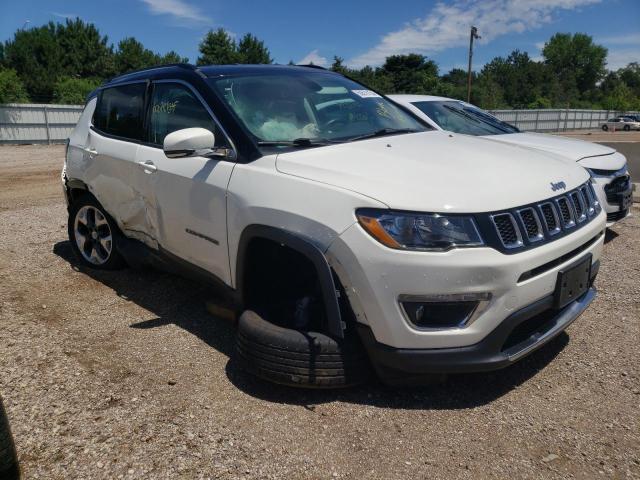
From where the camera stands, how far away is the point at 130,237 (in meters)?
4.24

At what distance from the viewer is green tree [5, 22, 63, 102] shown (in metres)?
45.0

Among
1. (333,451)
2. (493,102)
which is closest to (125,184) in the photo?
(333,451)

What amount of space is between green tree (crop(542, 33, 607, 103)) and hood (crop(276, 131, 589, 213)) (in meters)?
107

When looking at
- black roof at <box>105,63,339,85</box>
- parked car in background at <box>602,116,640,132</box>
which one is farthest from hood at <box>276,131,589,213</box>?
parked car in background at <box>602,116,640,132</box>

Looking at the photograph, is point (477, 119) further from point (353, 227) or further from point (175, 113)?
point (353, 227)

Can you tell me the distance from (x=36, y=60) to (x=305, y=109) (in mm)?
52631

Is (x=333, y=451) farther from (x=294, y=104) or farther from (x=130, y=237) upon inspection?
(x=130, y=237)

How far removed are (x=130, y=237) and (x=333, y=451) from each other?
2645 millimetres

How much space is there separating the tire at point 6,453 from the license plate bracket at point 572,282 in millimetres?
2529

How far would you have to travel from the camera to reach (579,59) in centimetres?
9994

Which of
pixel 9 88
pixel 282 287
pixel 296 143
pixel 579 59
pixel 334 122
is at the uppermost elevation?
pixel 579 59

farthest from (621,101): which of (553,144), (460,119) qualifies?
(553,144)

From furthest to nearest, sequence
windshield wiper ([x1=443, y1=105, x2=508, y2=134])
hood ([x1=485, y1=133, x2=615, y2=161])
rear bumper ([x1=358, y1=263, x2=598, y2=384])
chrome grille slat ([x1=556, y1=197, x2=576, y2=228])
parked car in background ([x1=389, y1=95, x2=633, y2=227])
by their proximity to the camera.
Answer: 1. windshield wiper ([x1=443, y1=105, x2=508, y2=134])
2. hood ([x1=485, y1=133, x2=615, y2=161])
3. parked car in background ([x1=389, y1=95, x2=633, y2=227])
4. chrome grille slat ([x1=556, y1=197, x2=576, y2=228])
5. rear bumper ([x1=358, y1=263, x2=598, y2=384])

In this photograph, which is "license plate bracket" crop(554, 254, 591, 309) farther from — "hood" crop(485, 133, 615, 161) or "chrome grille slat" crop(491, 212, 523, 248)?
"hood" crop(485, 133, 615, 161)
